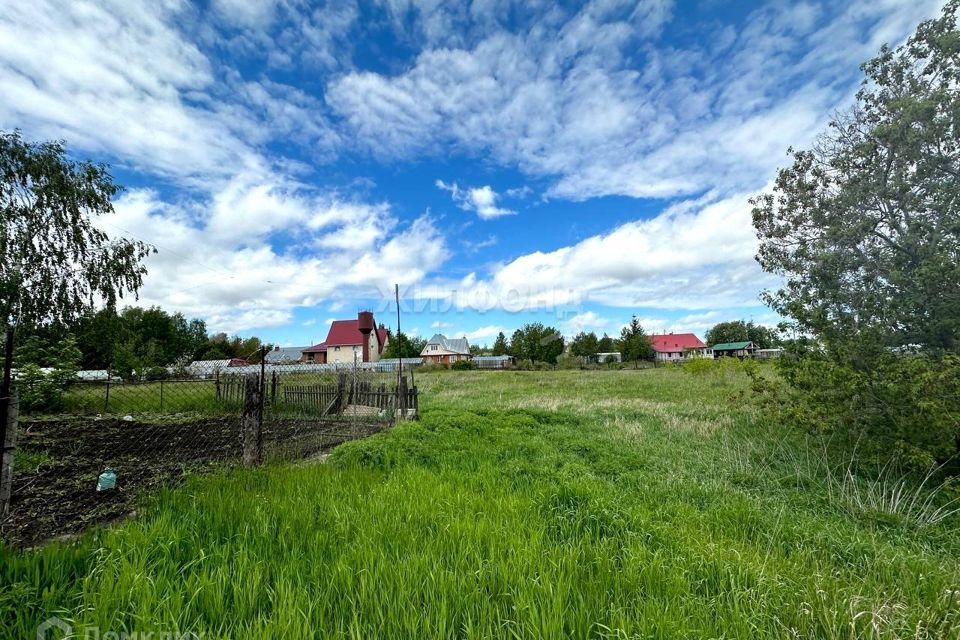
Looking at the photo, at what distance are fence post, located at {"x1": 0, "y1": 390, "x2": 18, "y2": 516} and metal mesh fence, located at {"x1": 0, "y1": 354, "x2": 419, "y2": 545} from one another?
433 millimetres

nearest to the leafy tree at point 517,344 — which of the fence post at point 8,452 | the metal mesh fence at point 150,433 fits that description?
the metal mesh fence at point 150,433

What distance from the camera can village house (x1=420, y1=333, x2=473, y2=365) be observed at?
234 ft

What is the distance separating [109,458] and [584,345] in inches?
2188

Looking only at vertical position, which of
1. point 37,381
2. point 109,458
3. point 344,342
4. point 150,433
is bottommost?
point 150,433

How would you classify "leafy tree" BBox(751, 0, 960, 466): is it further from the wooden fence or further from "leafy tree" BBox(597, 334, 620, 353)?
Answer: "leafy tree" BBox(597, 334, 620, 353)

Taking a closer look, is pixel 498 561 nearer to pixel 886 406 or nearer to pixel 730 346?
pixel 886 406

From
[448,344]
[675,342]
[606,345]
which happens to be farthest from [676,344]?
[448,344]

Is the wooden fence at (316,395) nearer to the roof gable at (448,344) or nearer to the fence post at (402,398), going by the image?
the fence post at (402,398)

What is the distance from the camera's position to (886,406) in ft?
18.4

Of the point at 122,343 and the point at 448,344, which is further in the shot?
the point at 448,344

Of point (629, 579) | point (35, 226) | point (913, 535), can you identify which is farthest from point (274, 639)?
point (35, 226)

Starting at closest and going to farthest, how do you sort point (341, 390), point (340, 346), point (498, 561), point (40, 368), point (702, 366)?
point (498, 561) < point (40, 368) < point (341, 390) < point (702, 366) < point (340, 346)

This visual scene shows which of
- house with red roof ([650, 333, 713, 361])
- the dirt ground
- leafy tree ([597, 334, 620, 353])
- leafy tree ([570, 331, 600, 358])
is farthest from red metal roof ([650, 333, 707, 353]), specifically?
the dirt ground

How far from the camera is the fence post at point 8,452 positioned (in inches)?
104
